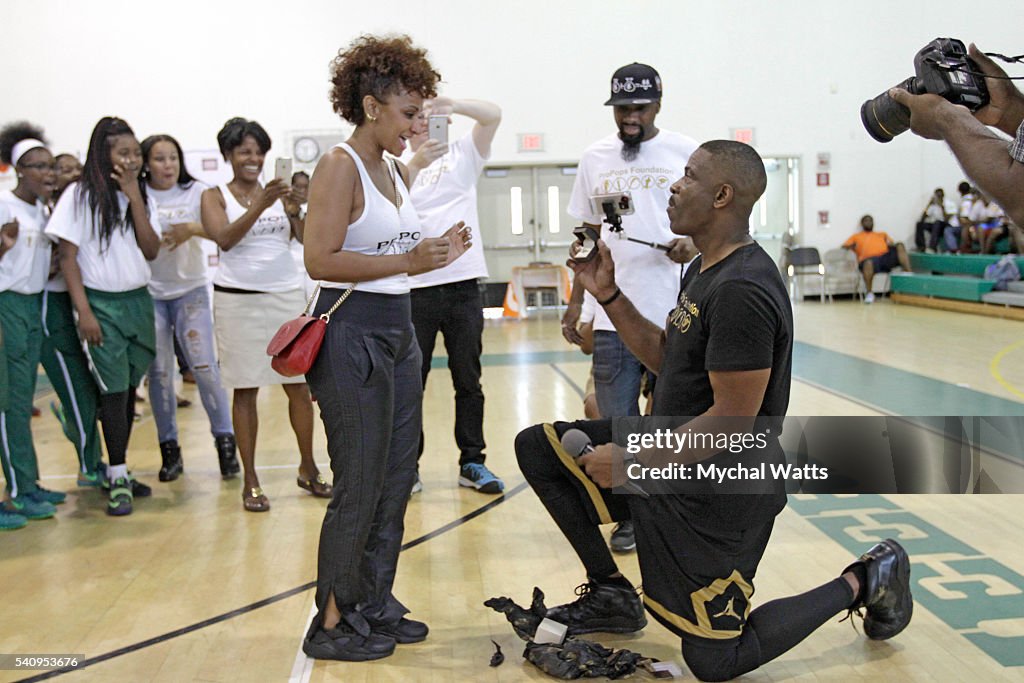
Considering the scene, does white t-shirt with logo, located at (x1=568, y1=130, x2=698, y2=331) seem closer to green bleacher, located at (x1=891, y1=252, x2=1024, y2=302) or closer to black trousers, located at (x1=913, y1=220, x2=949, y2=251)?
green bleacher, located at (x1=891, y1=252, x2=1024, y2=302)

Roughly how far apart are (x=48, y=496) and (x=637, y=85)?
3.28 meters

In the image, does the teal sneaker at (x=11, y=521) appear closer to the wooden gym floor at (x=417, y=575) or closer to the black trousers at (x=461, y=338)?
the wooden gym floor at (x=417, y=575)

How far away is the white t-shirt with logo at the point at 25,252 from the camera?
443cm

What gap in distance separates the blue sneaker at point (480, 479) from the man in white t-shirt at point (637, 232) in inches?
37.8

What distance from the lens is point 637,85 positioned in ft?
12.6

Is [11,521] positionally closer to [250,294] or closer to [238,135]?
[250,294]

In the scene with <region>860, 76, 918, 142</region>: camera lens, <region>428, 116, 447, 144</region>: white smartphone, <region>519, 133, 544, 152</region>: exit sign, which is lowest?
<region>860, 76, 918, 142</region>: camera lens

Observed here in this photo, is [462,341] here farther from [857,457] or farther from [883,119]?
[883,119]

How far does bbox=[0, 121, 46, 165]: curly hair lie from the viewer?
5109 millimetres

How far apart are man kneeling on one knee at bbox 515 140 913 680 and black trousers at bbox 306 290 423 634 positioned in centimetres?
59

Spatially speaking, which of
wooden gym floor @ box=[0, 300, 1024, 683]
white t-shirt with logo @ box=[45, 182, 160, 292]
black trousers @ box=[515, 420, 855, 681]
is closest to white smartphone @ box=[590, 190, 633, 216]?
black trousers @ box=[515, 420, 855, 681]

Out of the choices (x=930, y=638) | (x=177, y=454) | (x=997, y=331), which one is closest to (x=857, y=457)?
(x=930, y=638)

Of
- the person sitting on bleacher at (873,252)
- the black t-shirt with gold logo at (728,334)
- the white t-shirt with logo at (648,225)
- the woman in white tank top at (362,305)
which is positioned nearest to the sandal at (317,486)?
the white t-shirt with logo at (648,225)

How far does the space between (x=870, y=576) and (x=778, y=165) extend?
12.9 metres
